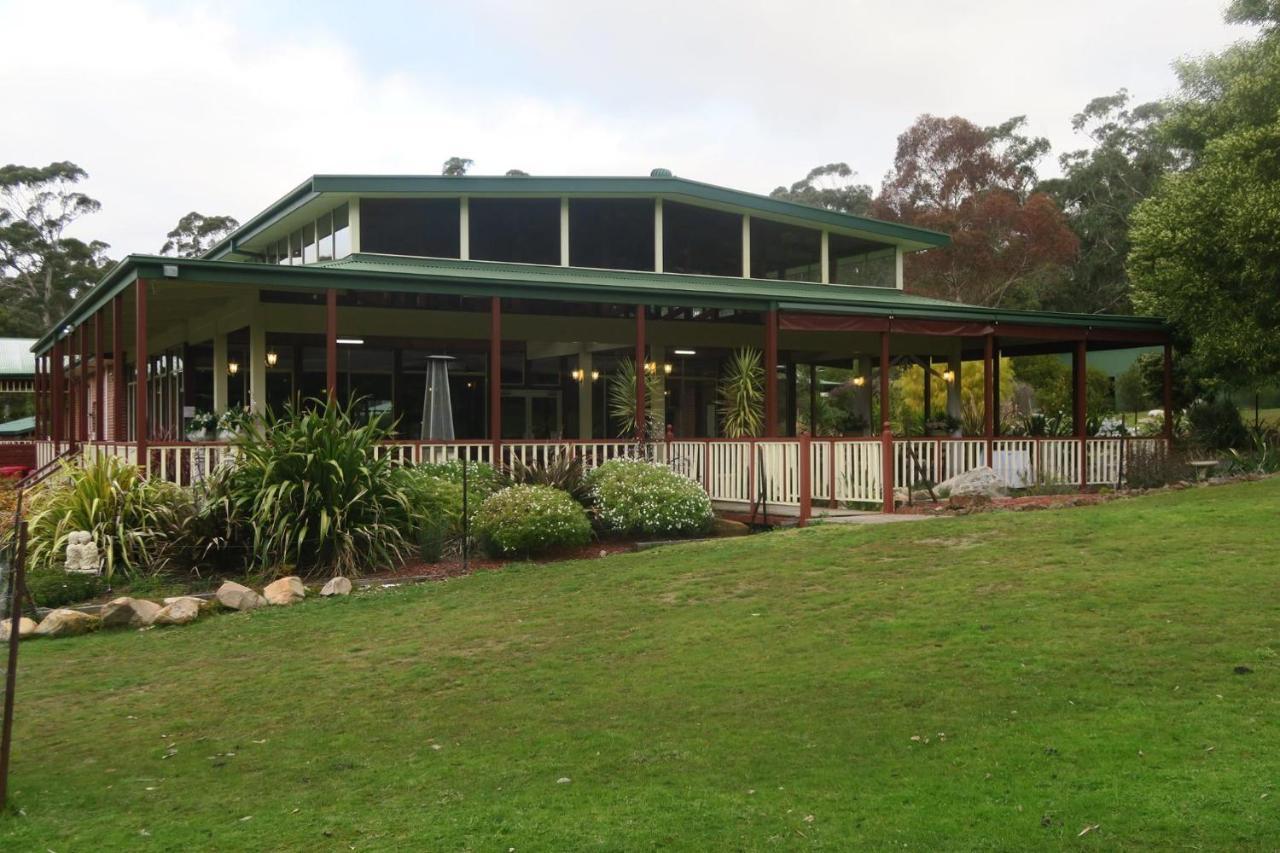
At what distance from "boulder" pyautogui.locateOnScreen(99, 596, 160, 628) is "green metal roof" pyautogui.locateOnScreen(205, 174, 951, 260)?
33.5ft

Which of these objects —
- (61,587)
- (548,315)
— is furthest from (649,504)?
(548,315)

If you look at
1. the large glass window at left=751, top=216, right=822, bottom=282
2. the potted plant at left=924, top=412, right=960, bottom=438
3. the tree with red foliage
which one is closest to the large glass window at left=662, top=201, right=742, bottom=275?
the large glass window at left=751, top=216, right=822, bottom=282

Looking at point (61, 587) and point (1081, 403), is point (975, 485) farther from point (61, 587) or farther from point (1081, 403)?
point (61, 587)

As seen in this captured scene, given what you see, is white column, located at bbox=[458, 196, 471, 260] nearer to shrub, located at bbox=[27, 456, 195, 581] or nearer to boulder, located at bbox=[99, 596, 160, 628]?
shrub, located at bbox=[27, 456, 195, 581]

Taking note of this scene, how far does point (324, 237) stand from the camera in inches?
802

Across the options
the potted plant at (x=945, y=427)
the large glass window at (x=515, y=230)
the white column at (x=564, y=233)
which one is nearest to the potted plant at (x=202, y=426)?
the large glass window at (x=515, y=230)

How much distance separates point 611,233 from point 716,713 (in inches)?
624

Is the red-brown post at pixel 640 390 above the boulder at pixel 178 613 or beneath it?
above

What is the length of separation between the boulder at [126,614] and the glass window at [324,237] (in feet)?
36.4

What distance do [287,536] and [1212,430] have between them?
16955 mm

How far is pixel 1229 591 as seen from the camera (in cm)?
789

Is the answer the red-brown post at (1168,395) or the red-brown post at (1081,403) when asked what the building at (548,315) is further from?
the red-brown post at (1168,395)

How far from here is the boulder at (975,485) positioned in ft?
51.8

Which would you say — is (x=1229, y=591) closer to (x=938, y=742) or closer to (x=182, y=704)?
(x=938, y=742)
